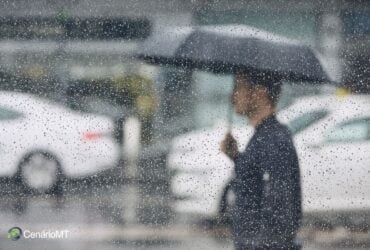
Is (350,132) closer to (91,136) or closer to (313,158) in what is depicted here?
(313,158)

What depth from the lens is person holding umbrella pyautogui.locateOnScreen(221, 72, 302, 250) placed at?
2629mm

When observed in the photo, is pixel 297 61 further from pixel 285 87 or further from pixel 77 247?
pixel 77 247

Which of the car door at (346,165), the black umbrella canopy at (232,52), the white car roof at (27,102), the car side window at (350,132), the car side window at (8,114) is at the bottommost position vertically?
the car door at (346,165)

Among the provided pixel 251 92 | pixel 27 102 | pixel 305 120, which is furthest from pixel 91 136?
pixel 305 120

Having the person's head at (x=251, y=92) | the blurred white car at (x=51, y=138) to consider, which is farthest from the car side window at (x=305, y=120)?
the blurred white car at (x=51, y=138)

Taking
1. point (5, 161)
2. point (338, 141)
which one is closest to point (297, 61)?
point (338, 141)

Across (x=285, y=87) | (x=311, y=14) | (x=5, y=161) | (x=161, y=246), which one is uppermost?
(x=311, y=14)

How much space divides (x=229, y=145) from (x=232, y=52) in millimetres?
363

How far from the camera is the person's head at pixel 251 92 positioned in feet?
8.61

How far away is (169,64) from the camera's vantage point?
2627mm

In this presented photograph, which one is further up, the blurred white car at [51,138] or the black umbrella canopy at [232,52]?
the black umbrella canopy at [232,52]

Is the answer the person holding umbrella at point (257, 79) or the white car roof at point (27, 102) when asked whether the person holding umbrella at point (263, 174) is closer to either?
the person holding umbrella at point (257, 79)

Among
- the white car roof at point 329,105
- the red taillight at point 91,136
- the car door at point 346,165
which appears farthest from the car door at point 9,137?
the car door at point 346,165

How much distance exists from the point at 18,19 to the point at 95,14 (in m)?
0.30
